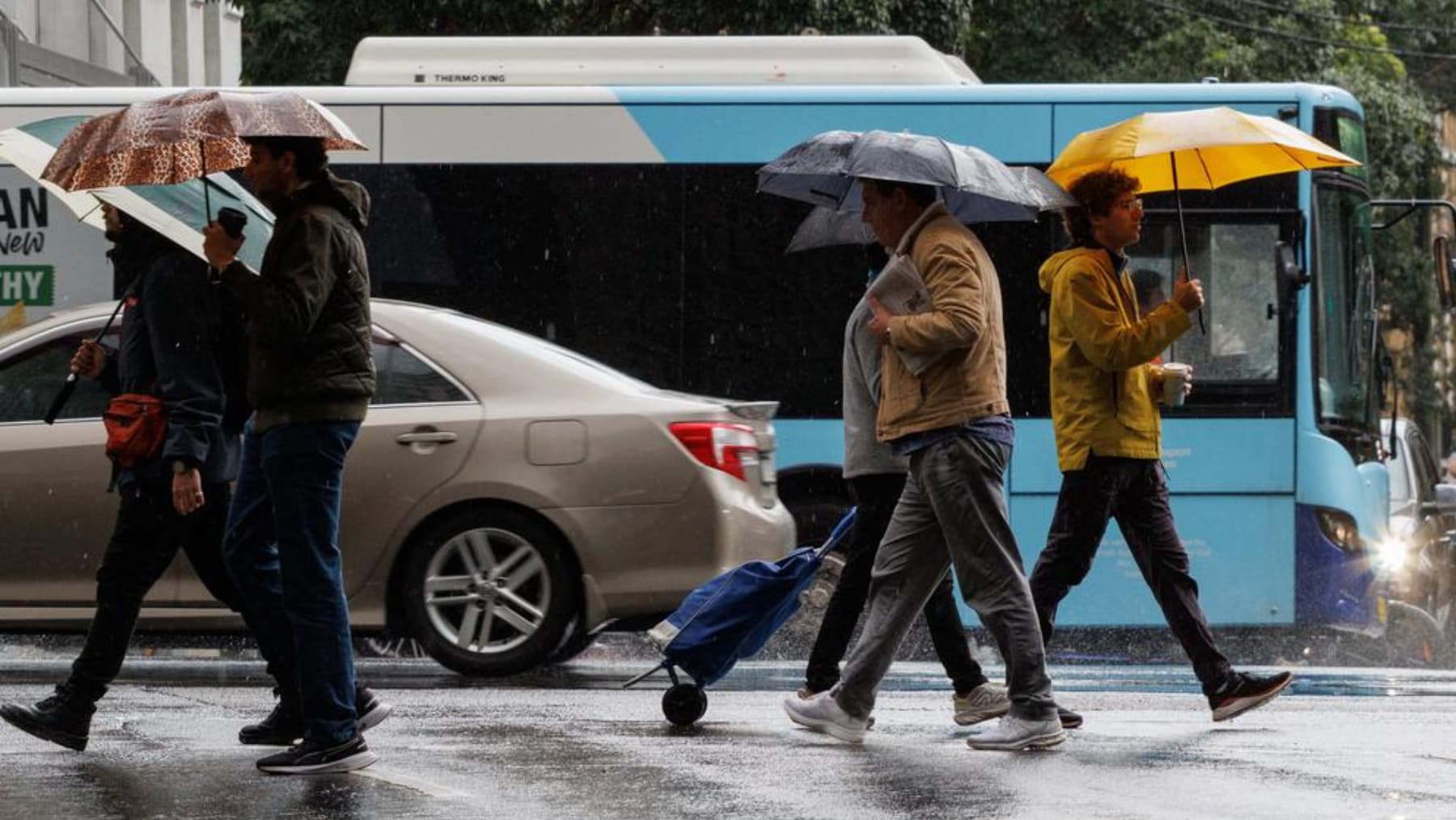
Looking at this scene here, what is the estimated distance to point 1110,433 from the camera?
25.5 ft

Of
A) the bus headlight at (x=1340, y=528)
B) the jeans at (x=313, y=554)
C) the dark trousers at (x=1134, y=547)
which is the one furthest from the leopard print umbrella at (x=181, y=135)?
the bus headlight at (x=1340, y=528)

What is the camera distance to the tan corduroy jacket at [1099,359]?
7641mm

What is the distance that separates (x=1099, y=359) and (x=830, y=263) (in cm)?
524

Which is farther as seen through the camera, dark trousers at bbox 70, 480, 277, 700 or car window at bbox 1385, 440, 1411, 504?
car window at bbox 1385, 440, 1411, 504

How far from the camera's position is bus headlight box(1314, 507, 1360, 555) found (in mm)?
12586

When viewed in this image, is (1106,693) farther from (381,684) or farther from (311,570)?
(311,570)

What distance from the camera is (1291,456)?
12.7 meters

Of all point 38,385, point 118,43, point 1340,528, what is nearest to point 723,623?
point 38,385

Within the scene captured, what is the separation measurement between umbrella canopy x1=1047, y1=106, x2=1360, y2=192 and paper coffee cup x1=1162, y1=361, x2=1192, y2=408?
663 mm

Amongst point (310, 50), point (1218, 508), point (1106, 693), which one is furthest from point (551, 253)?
point (310, 50)

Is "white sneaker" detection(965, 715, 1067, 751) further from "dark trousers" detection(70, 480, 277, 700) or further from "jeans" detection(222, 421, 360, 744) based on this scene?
"dark trousers" detection(70, 480, 277, 700)

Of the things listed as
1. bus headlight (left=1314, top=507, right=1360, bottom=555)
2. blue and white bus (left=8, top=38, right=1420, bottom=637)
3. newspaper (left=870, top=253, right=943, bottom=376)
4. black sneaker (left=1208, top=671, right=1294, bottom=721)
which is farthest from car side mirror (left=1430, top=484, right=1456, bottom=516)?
newspaper (left=870, top=253, right=943, bottom=376)

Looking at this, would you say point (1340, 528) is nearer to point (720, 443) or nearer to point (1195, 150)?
point (720, 443)

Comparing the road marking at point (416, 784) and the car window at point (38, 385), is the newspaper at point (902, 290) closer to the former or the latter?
the road marking at point (416, 784)
